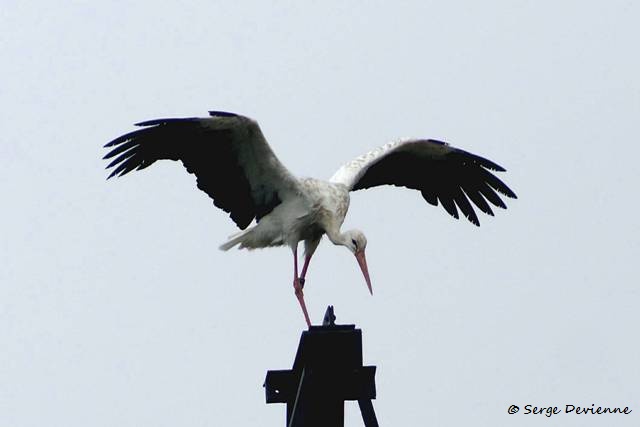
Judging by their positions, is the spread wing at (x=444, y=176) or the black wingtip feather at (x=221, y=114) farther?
the spread wing at (x=444, y=176)

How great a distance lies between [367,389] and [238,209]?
344 centimetres

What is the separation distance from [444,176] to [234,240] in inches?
80.1

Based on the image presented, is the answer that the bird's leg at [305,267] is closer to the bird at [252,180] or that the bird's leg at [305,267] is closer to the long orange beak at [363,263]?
the bird at [252,180]

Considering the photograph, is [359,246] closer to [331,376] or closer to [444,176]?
[444,176]

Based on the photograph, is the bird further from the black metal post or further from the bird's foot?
the black metal post

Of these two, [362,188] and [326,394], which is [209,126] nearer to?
[362,188]

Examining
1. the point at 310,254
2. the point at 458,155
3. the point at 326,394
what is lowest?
the point at 326,394

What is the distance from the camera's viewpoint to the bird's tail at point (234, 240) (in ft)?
32.0

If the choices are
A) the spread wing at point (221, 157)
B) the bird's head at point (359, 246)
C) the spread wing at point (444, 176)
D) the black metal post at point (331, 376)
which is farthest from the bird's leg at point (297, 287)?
the black metal post at point (331, 376)

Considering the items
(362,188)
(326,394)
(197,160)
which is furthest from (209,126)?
(326,394)

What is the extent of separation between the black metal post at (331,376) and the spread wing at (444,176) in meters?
4.01

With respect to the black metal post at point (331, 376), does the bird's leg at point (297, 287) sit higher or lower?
higher

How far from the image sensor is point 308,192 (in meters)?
9.46

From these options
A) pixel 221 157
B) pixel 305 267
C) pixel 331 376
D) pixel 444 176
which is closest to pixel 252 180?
pixel 221 157
